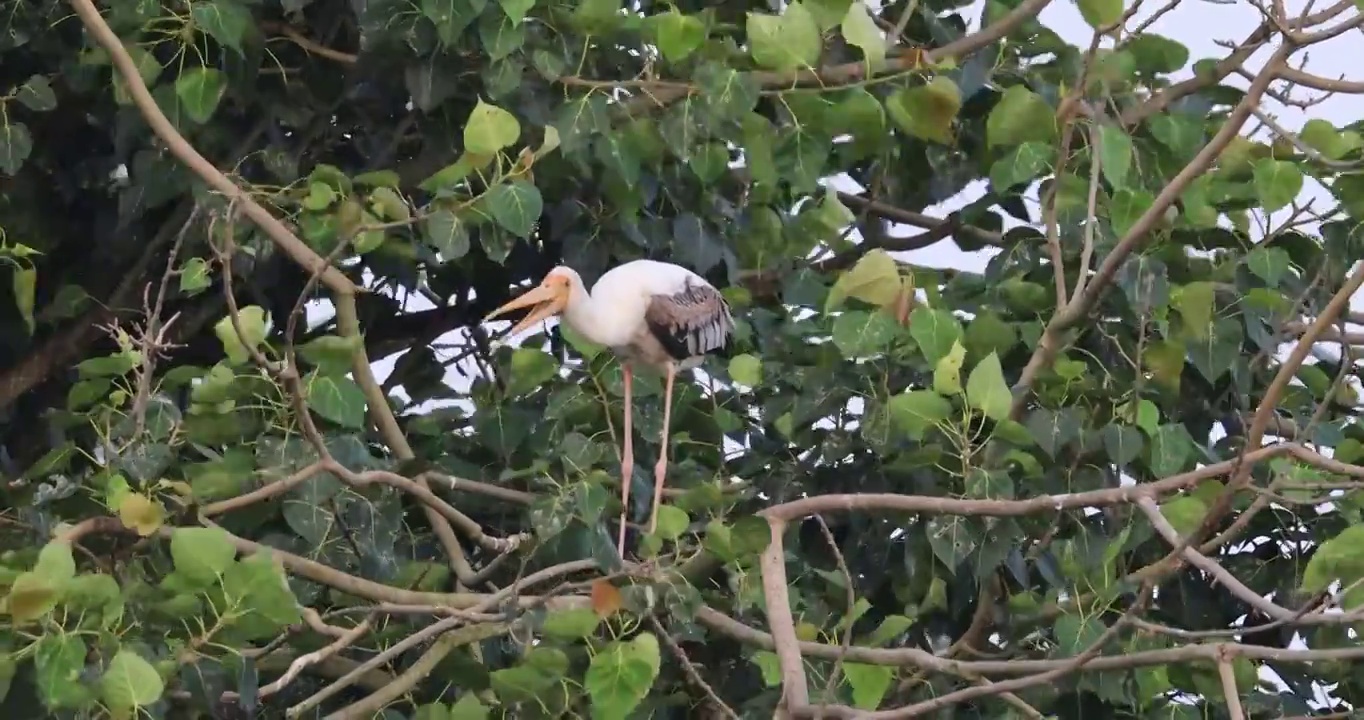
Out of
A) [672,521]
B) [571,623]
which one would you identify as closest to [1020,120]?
[672,521]

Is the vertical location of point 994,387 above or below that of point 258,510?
above

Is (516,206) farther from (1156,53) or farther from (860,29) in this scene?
(1156,53)

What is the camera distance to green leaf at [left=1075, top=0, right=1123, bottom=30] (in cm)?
327

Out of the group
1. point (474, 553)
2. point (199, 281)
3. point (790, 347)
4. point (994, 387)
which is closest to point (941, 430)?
point (994, 387)

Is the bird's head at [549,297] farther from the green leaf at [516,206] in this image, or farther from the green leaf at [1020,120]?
the green leaf at [1020,120]

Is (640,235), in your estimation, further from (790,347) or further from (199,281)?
(199,281)

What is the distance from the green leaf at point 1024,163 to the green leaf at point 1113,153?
0.63ft

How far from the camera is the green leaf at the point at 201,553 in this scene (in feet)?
9.20

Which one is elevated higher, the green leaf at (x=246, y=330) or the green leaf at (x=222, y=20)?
the green leaf at (x=222, y=20)

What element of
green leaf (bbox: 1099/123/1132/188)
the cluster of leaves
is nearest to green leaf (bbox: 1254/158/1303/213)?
the cluster of leaves

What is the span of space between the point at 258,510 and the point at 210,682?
0.57 m

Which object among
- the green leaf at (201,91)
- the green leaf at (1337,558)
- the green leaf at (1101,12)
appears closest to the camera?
the green leaf at (1337,558)

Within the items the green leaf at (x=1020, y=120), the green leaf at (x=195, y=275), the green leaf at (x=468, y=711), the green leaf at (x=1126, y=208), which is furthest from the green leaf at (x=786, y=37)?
the green leaf at (x=468, y=711)

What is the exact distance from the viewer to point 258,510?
3.45 m
